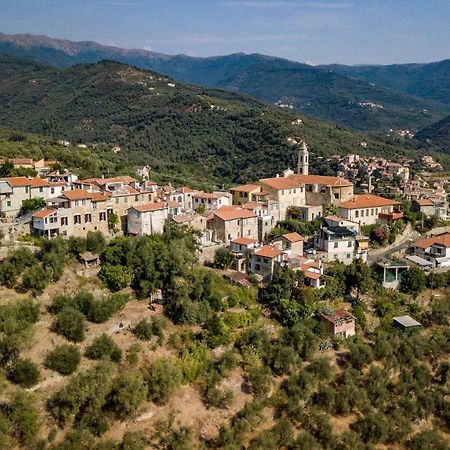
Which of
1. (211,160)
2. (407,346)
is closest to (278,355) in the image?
(407,346)

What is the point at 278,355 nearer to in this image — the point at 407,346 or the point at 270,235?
the point at 407,346

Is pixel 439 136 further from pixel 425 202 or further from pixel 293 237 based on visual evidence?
pixel 293 237

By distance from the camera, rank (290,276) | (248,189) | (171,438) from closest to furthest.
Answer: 1. (171,438)
2. (290,276)
3. (248,189)

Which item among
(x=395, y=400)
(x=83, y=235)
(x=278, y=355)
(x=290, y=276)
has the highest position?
(x=83, y=235)

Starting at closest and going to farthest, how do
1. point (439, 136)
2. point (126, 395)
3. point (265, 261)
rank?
point (126, 395)
point (265, 261)
point (439, 136)

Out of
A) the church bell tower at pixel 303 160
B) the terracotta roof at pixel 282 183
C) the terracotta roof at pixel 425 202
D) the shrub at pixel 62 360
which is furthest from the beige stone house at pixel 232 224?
the church bell tower at pixel 303 160

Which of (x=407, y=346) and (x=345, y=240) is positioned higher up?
(x=345, y=240)

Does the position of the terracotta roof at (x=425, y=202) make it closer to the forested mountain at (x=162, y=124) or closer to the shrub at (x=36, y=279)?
the forested mountain at (x=162, y=124)

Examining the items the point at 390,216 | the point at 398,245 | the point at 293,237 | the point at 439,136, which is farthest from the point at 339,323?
the point at 439,136
